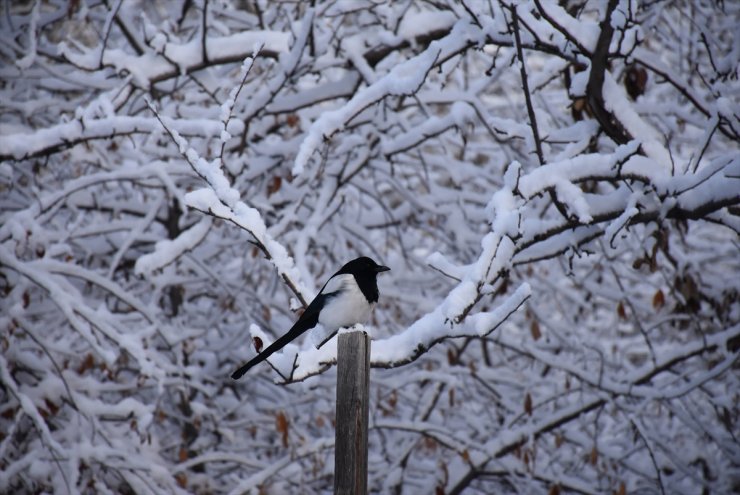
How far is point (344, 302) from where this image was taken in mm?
3188

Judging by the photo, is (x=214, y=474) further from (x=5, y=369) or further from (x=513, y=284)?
(x=513, y=284)

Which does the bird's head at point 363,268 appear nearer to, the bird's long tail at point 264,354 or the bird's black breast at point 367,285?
the bird's black breast at point 367,285

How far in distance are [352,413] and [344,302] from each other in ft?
3.25

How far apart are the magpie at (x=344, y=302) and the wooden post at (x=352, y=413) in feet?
2.53

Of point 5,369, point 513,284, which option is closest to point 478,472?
point 513,284

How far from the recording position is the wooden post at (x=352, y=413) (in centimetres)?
221

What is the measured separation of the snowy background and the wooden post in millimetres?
488

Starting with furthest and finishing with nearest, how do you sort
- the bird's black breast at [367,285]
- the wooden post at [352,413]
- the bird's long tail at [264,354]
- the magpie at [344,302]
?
the bird's black breast at [367,285] → the magpie at [344,302] → the bird's long tail at [264,354] → the wooden post at [352,413]

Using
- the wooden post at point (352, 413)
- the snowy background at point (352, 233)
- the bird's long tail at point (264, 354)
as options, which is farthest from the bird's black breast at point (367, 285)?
the wooden post at point (352, 413)

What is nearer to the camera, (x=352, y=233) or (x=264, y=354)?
(x=264, y=354)

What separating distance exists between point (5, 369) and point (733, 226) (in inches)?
139

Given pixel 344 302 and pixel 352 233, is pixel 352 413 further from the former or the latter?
pixel 352 233

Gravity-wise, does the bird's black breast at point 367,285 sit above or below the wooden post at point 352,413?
above

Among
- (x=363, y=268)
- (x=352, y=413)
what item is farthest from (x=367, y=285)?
(x=352, y=413)
